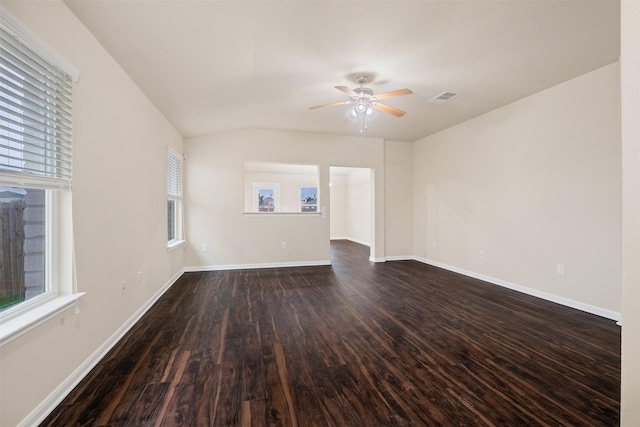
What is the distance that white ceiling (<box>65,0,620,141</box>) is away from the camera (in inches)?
78.0

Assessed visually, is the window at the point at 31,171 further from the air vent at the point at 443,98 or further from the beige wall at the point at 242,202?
the air vent at the point at 443,98

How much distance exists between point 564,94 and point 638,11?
3.47 meters

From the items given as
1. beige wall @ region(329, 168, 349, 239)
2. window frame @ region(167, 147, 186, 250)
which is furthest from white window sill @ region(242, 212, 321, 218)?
beige wall @ region(329, 168, 349, 239)

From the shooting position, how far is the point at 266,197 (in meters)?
9.16

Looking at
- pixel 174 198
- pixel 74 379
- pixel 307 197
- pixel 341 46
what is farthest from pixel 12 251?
pixel 307 197

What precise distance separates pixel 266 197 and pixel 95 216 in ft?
23.2

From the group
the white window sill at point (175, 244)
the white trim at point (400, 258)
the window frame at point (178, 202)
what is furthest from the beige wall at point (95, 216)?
the white trim at point (400, 258)

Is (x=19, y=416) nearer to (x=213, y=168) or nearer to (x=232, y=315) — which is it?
(x=232, y=315)

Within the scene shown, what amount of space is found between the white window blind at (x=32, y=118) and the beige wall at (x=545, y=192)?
4.83 m

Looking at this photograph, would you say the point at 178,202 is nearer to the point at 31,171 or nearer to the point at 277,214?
the point at 277,214

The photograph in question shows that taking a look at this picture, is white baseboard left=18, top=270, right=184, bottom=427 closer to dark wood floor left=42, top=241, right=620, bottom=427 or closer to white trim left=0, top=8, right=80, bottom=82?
dark wood floor left=42, top=241, right=620, bottom=427

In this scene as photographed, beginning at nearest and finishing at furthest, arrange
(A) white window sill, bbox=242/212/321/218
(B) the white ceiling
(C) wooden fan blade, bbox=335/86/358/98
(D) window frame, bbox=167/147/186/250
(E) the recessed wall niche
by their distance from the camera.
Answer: (B) the white ceiling → (C) wooden fan blade, bbox=335/86/358/98 → (D) window frame, bbox=167/147/186/250 → (A) white window sill, bbox=242/212/321/218 → (E) the recessed wall niche

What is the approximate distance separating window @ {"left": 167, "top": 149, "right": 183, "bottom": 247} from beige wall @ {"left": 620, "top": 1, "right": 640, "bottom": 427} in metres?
4.63

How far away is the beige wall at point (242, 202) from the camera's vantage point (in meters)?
5.02
